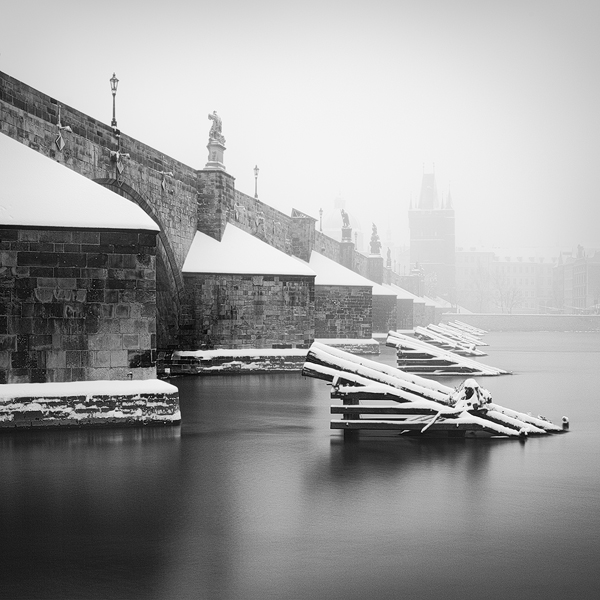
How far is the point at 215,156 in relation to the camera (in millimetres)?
25016

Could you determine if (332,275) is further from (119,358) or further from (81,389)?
(81,389)

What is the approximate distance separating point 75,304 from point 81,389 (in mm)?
1172

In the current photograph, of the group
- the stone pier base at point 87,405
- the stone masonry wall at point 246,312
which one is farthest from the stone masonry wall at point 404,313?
the stone pier base at point 87,405

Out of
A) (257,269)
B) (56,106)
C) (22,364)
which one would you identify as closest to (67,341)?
(22,364)

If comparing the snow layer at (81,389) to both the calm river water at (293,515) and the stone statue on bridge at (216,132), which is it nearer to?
the calm river water at (293,515)

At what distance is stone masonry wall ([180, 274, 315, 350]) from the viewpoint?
22.8 meters

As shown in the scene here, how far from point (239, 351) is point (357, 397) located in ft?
41.4

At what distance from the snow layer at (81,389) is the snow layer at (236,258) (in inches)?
440

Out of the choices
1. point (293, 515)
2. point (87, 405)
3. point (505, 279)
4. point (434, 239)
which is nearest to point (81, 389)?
point (87, 405)

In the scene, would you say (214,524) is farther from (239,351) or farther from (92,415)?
(239,351)

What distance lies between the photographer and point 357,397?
35.1 feet

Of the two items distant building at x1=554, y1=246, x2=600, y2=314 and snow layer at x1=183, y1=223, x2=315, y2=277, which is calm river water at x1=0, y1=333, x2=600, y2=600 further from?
distant building at x1=554, y1=246, x2=600, y2=314

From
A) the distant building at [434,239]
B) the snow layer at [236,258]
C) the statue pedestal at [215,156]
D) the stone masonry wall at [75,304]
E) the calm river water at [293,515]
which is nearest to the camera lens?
the calm river water at [293,515]

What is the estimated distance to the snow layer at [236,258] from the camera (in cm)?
2317
